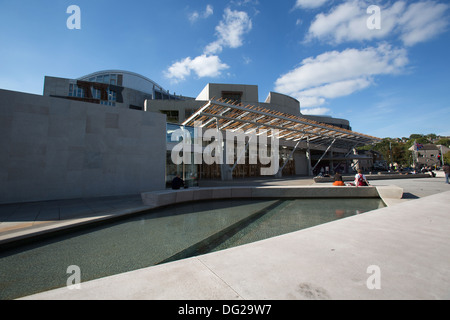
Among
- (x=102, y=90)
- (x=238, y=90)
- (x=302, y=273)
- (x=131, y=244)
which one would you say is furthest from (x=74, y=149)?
(x=102, y=90)

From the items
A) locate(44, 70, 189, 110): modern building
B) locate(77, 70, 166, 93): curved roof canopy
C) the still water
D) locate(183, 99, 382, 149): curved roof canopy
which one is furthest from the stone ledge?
locate(77, 70, 166, 93): curved roof canopy

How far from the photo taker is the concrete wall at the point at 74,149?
29.8 feet

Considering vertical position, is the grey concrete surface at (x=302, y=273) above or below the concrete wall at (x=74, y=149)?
below

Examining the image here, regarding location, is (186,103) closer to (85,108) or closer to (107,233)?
(85,108)

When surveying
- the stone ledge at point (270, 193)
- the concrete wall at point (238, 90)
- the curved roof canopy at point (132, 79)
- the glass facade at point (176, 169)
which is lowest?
the stone ledge at point (270, 193)

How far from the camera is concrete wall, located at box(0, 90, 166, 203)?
9070mm

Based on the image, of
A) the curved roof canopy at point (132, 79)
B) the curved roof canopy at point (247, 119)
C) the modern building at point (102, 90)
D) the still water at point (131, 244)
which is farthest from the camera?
the curved roof canopy at point (132, 79)

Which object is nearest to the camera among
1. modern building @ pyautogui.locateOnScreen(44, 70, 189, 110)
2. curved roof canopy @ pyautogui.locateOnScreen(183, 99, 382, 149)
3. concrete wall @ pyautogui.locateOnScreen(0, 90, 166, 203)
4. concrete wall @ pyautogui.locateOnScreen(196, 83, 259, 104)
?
concrete wall @ pyautogui.locateOnScreen(0, 90, 166, 203)

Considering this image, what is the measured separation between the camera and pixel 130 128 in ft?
39.3

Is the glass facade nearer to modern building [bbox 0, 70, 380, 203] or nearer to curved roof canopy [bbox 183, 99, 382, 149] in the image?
modern building [bbox 0, 70, 380, 203]

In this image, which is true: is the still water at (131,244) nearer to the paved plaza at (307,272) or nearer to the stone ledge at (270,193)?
the paved plaza at (307,272)

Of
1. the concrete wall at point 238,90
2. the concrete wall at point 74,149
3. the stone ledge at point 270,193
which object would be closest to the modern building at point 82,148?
the concrete wall at point 74,149

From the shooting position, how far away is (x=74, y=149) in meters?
10.3
